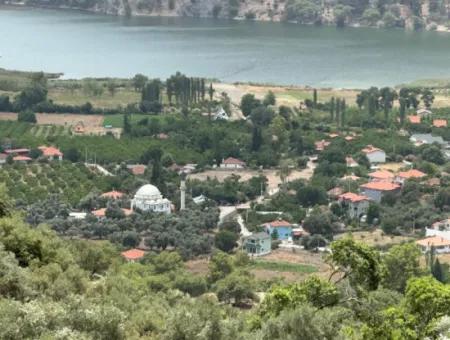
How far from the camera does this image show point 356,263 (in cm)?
1155

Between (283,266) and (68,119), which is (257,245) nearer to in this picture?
(283,266)

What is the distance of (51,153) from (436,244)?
46.9 ft

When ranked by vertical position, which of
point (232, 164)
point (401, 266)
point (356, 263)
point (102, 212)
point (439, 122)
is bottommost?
point (232, 164)

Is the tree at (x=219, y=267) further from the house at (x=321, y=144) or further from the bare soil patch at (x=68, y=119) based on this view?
the bare soil patch at (x=68, y=119)

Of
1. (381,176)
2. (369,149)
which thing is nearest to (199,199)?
(381,176)

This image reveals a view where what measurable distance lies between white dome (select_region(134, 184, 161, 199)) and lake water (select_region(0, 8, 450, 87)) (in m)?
23.8

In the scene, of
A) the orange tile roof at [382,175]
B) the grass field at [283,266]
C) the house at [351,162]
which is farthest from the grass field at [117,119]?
the grass field at [283,266]

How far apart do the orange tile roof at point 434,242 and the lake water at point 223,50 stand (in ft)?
85.7

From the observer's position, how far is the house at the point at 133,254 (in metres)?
24.4

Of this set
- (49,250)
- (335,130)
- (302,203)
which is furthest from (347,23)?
(49,250)

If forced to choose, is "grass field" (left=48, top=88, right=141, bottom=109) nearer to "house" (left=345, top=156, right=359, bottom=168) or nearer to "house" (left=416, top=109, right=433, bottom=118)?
"house" (left=416, top=109, right=433, bottom=118)

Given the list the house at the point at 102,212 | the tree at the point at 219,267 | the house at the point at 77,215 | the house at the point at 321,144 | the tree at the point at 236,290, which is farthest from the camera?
the house at the point at 321,144

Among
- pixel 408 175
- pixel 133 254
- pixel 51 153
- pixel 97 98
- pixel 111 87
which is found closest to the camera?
pixel 133 254

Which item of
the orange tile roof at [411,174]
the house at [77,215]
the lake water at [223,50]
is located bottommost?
the lake water at [223,50]
